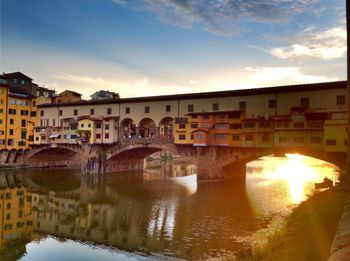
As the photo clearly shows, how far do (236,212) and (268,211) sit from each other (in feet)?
11.4

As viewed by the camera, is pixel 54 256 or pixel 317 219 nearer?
pixel 317 219

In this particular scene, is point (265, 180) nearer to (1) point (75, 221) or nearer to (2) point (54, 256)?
(1) point (75, 221)

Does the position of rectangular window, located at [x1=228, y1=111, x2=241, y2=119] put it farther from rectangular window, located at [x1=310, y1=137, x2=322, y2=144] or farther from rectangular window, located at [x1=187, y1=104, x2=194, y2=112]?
rectangular window, located at [x1=310, y1=137, x2=322, y2=144]

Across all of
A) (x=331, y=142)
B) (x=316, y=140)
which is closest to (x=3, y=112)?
(x=316, y=140)

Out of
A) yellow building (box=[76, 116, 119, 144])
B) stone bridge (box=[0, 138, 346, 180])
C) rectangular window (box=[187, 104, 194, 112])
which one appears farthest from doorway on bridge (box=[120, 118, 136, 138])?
rectangular window (box=[187, 104, 194, 112])

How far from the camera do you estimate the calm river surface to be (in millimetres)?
23875

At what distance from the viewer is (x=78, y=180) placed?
198 feet

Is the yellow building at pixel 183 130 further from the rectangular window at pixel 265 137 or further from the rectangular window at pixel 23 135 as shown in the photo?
the rectangular window at pixel 23 135

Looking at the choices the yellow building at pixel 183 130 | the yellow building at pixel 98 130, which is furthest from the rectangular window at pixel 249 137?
the yellow building at pixel 98 130

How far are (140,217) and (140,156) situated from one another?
44.8 metres

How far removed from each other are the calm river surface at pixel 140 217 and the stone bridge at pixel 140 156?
3.69 meters

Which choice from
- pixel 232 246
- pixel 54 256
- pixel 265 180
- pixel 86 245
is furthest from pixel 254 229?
pixel 265 180

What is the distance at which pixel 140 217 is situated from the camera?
33.0 meters

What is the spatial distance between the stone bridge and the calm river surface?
369 cm
